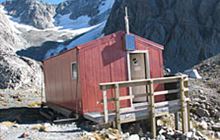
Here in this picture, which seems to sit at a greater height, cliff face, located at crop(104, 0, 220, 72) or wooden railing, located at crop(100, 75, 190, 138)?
cliff face, located at crop(104, 0, 220, 72)

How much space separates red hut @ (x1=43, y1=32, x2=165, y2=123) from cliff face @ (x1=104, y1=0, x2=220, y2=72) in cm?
5033

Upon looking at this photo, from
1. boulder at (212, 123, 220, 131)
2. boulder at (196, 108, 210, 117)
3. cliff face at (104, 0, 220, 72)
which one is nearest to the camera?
boulder at (212, 123, 220, 131)

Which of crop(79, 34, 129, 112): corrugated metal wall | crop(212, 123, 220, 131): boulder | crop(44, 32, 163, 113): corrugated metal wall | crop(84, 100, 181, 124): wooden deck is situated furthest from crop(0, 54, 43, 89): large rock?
crop(84, 100, 181, 124): wooden deck

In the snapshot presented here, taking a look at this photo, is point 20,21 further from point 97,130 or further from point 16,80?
point 97,130

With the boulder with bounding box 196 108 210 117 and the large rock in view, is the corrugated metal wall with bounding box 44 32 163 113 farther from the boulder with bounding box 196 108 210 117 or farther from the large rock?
the large rock

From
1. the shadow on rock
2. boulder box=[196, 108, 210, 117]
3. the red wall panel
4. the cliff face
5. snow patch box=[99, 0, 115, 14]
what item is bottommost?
boulder box=[196, 108, 210, 117]

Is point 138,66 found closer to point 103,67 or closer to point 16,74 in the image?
point 103,67

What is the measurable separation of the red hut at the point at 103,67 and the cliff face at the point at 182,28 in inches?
1981

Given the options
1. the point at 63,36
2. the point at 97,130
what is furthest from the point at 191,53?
the point at 63,36

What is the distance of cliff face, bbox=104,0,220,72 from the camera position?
70.7m

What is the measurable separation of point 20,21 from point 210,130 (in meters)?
188

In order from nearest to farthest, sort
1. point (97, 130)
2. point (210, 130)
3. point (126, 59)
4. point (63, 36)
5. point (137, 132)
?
point (97, 130) → point (137, 132) → point (126, 59) → point (210, 130) → point (63, 36)

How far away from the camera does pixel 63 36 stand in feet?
476

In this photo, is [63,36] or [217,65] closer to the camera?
[217,65]
